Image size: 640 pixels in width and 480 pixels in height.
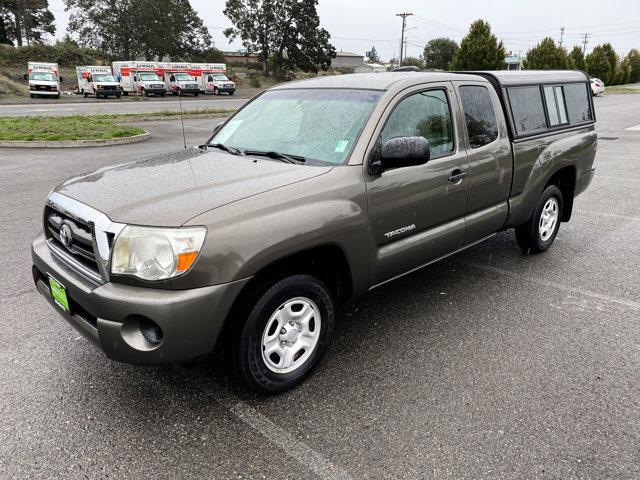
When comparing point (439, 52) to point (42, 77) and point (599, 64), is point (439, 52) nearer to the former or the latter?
point (599, 64)

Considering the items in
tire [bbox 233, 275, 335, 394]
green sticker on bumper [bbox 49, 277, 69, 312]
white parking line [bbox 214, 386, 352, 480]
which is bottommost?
white parking line [bbox 214, 386, 352, 480]

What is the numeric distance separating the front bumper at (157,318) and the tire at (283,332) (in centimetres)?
17

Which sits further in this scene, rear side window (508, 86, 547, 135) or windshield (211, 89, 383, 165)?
rear side window (508, 86, 547, 135)

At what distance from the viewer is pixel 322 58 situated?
2579 inches

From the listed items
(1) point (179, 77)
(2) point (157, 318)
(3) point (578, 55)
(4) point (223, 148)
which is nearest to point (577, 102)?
(4) point (223, 148)

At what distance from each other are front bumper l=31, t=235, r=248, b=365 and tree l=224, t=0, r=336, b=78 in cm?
6408

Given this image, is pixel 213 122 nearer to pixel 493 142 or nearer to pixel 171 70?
pixel 493 142

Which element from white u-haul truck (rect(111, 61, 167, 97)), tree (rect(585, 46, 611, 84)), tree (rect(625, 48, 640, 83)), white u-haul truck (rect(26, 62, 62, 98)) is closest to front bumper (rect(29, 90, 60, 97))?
white u-haul truck (rect(26, 62, 62, 98))


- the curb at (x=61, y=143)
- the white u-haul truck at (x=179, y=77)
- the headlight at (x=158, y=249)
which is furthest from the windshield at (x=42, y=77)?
the headlight at (x=158, y=249)

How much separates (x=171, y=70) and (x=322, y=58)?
107 ft

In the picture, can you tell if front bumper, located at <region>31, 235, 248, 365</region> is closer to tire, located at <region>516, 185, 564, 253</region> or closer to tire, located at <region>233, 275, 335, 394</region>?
tire, located at <region>233, 275, 335, 394</region>

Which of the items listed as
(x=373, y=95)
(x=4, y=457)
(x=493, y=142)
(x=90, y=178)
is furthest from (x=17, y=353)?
(x=493, y=142)

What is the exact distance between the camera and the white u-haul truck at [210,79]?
38125 millimetres

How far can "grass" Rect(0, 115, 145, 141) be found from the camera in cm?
1237
